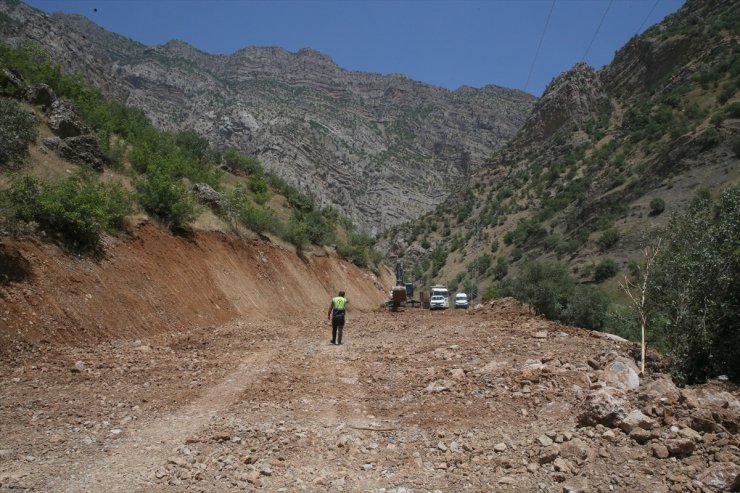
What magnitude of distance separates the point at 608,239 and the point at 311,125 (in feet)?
303

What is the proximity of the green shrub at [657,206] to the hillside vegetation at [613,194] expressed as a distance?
0.15m

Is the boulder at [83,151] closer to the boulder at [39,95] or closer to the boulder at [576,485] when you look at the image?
the boulder at [39,95]

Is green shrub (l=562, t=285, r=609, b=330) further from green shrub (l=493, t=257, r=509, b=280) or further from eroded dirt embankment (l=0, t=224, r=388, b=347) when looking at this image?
green shrub (l=493, t=257, r=509, b=280)

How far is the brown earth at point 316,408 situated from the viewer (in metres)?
4.79

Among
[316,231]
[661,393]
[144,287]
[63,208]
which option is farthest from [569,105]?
[661,393]

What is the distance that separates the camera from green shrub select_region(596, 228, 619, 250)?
42.9 meters

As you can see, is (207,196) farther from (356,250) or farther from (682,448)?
(682,448)

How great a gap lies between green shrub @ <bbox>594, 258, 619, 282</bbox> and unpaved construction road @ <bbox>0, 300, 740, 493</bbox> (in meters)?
32.6

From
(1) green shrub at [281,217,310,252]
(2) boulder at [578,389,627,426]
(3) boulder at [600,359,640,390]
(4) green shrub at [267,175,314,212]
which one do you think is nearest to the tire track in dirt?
(2) boulder at [578,389,627,426]

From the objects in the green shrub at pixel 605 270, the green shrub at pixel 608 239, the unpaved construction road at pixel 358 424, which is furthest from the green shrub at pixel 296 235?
the green shrub at pixel 608 239

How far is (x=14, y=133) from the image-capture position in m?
13.4

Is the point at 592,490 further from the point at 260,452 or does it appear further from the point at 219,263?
the point at 219,263

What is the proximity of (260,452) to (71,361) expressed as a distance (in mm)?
4835

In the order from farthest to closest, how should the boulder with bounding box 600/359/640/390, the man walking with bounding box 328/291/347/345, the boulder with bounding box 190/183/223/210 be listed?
the boulder with bounding box 190/183/223/210, the man walking with bounding box 328/291/347/345, the boulder with bounding box 600/359/640/390
